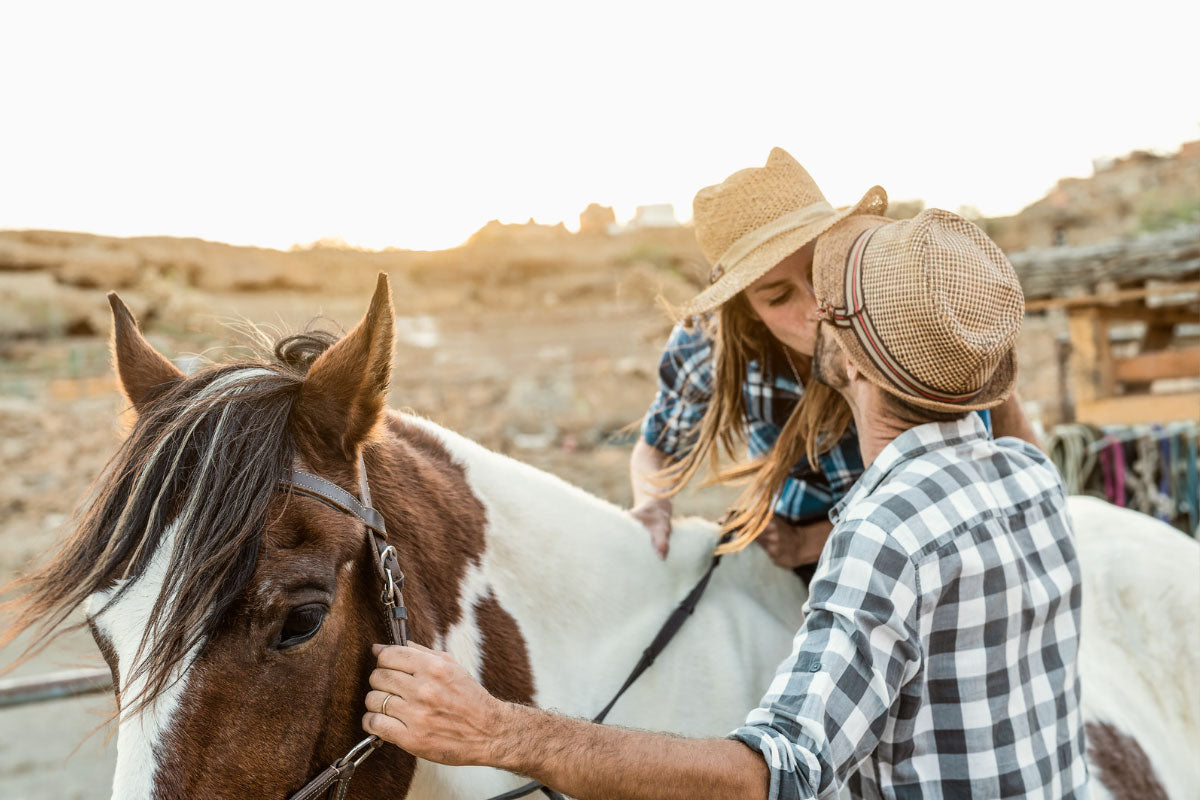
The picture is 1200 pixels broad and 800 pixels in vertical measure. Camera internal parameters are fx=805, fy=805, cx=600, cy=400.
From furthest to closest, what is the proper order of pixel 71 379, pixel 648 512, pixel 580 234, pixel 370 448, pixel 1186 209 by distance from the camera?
pixel 580 234, pixel 1186 209, pixel 71 379, pixel 648 512, pixel 370 448

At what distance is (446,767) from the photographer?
1556mm

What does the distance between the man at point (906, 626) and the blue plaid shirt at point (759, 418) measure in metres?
0.61

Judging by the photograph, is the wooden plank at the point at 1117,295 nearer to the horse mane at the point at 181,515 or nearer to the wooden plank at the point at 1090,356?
the wooden plank at the point at 1090,356

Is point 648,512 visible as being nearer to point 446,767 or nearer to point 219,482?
point 446,767

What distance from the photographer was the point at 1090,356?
6.55m

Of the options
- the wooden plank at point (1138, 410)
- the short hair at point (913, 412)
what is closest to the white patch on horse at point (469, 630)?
the short hair at point (913, 412)

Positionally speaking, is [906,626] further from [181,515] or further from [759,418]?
[759,418]

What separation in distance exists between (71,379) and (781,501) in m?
15.7

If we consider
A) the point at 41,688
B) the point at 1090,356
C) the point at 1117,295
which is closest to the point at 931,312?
the point at 41,688

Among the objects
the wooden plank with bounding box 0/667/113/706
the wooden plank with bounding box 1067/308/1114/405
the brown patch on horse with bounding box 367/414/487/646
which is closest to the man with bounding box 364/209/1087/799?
the brown patch on horse with bounding box 367/414/487/646

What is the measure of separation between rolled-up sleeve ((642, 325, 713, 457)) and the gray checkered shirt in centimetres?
119

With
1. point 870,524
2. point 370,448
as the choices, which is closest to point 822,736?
point 870,524

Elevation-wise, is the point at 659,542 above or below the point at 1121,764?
above

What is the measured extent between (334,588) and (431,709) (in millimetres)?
277
